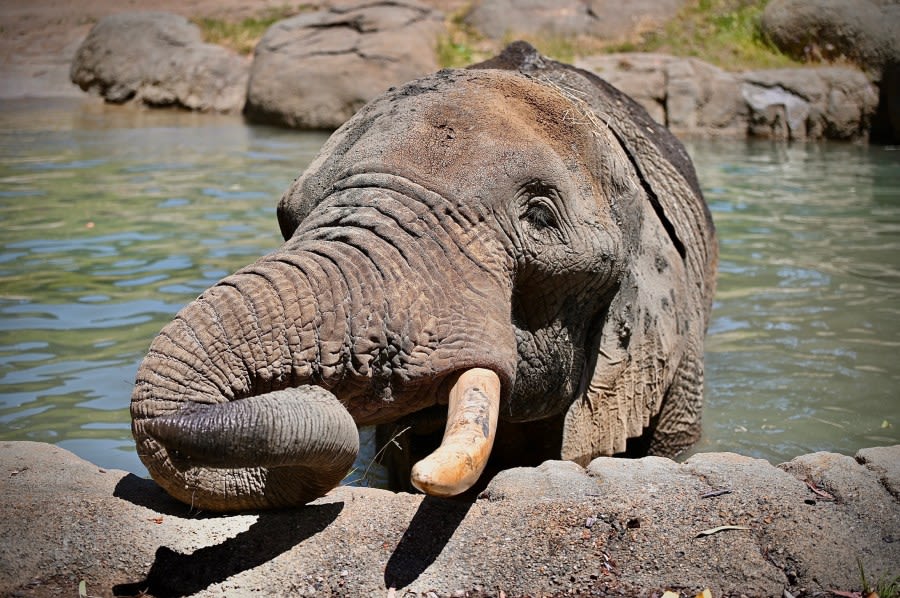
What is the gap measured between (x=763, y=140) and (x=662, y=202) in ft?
43.3

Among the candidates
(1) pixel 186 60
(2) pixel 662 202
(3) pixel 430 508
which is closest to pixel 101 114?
(1) pixel 186 60

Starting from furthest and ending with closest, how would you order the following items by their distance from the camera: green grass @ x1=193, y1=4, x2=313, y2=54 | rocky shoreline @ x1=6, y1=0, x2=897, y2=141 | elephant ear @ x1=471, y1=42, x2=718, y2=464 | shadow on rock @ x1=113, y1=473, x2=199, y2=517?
green grass @ x1=193, y1=4, x2=313, y2=54, rocky shoreline @ x1=6, y1=0, x2=897, y2=141, elephant ear @ x1=471, y1=42, x2=718, y2=464, shadow on rock @ x1=113, y1=473, x2=199, y2=517

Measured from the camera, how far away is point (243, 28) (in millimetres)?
21719

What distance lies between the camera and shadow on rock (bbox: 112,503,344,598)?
2912 millimetres

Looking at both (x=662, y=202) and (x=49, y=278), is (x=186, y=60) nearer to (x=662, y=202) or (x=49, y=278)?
(x=49, y=278)

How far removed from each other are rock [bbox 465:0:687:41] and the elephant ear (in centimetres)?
1582

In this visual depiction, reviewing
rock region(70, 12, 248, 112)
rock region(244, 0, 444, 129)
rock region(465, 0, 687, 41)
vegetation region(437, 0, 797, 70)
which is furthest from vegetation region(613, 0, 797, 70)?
rock region(70, 12, 248, 112)

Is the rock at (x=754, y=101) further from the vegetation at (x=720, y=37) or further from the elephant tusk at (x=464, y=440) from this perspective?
the elephant tusk at (x=464, y=440)

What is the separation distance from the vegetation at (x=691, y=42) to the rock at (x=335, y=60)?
734mm

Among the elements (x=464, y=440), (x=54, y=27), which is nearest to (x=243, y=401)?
(x=464, y=440)

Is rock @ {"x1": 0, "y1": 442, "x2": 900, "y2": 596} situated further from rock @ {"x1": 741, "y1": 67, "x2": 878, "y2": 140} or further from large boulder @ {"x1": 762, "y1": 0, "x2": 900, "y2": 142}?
large boulder @ {"x1": 762, "y1": 0, "x2": 900, "y2": 142}

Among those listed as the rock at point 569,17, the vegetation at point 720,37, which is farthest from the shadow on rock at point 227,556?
the rock at point 569,17

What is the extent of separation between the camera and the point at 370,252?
10.2ft

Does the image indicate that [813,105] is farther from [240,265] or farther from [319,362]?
[319,362]
